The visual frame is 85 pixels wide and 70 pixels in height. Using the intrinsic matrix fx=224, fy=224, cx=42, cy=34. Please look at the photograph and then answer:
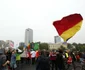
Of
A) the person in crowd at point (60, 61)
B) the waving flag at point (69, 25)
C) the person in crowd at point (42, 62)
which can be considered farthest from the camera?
the person in crowd at point (60, 61)

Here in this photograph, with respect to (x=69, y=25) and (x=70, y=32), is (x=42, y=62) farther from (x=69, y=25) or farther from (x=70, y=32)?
(x=69, y=25)

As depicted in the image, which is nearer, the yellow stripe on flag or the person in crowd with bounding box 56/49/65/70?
the yellow stripe on flag

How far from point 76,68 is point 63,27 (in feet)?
15.4

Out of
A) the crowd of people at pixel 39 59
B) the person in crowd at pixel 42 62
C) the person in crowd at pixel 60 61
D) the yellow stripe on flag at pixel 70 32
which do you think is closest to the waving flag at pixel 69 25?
the yellow stripe on flag at pixel 70 32

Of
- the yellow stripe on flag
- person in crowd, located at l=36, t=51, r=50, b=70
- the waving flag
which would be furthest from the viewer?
the waving flag

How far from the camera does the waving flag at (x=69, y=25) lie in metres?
11.0

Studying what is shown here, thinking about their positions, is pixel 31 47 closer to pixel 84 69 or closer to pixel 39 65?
pixel 84 69

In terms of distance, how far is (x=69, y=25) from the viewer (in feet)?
37.0

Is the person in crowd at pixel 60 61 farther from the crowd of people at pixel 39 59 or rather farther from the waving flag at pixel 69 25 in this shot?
the waving flag at pixel 69 25

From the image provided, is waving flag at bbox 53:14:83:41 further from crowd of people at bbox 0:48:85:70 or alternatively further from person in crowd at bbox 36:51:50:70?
person in crowd at bbox 36:51:50:70

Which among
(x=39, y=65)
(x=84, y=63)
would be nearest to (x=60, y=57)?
(x=84, y=63)

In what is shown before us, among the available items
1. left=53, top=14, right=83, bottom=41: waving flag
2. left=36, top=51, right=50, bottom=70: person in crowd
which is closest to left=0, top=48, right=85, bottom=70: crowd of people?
left=36, top=51, right=50, bottom=70: person in crowd

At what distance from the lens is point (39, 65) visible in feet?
27.8

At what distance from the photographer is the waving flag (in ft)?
36.2
